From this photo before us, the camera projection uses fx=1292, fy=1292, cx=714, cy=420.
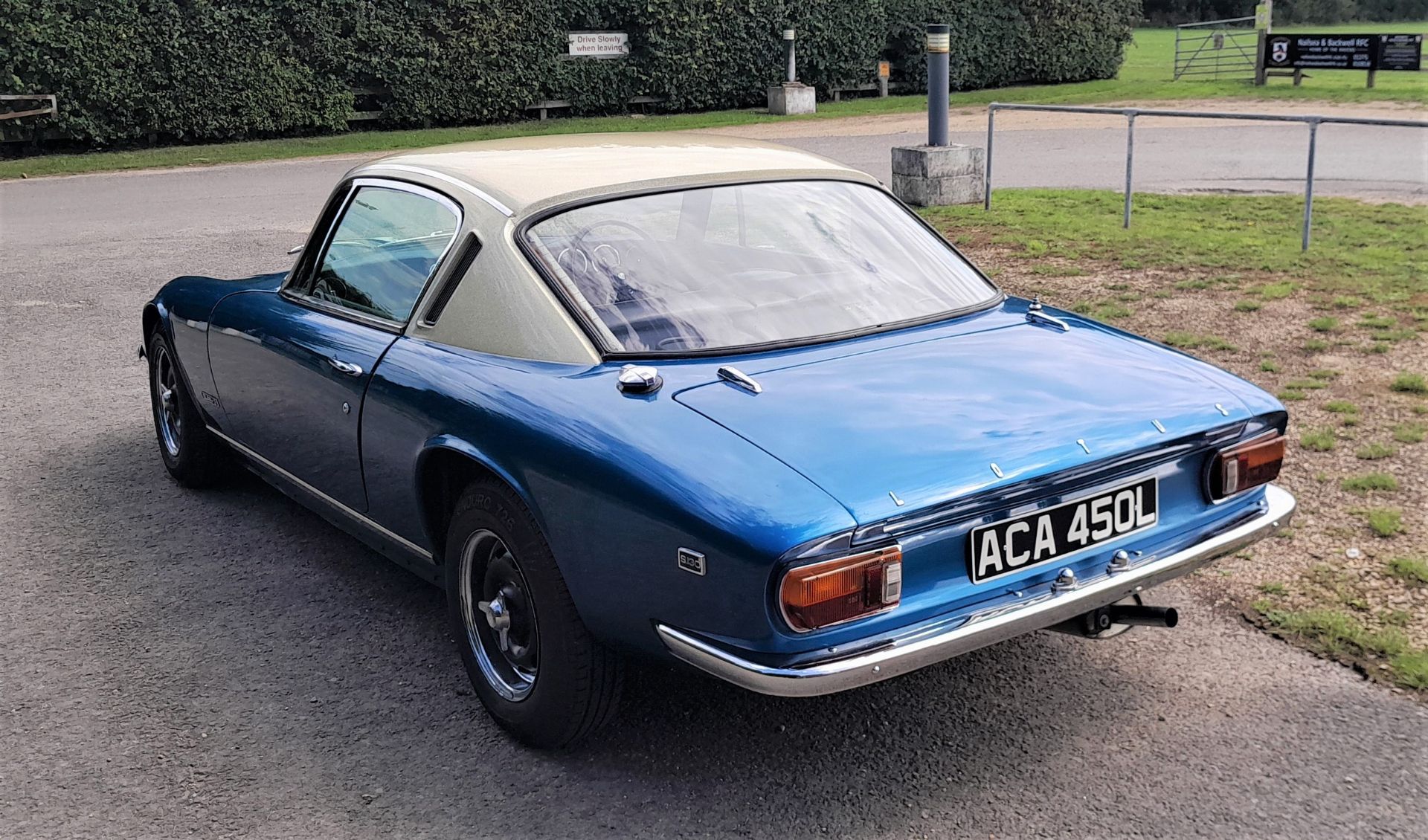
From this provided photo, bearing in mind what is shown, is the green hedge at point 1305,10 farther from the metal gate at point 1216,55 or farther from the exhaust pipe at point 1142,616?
the exhaust pipe at point 1142,616

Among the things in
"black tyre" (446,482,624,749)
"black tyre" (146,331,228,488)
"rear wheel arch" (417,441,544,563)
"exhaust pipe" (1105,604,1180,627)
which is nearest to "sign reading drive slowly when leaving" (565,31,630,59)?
"black tyre" (146,331,228,488)

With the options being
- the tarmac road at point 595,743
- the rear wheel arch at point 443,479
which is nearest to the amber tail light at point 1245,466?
the tarmac road at point 595,743

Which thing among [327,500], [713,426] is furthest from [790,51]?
[713,426]

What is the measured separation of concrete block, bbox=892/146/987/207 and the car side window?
8.60 m

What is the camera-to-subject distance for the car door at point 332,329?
12.7 ft

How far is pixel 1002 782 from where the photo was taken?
122 inches

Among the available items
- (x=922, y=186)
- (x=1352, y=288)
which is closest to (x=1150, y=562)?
(x=1352, y=288)

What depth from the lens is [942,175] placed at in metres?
12.2

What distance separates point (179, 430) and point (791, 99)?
67.9 ft

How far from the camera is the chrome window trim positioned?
3756 millimetres

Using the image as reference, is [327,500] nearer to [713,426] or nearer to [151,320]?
[713,426]

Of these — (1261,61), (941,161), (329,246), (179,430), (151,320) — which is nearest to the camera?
(329,246)

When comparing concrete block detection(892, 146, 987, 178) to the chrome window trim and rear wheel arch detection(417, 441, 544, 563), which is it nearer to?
the chrome window trim

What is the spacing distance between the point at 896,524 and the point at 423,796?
1.36 meters
